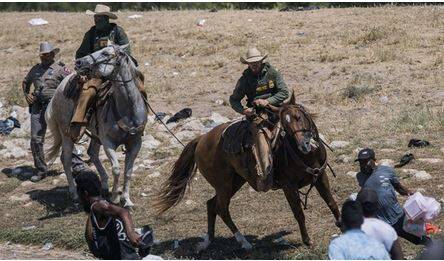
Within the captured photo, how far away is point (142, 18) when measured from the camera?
2422 cm

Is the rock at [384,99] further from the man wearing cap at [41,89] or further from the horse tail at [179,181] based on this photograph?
the horse tail at [179,181]

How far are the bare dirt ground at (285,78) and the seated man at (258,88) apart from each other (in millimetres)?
1414

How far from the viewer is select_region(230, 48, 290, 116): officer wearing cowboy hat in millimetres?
9203

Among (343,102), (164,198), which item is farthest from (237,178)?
(343,102)

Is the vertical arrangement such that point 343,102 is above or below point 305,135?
below

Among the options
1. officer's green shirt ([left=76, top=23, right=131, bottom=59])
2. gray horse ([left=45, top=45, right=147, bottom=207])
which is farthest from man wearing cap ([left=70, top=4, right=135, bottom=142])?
gray horse ([left=45, top=45, right=147, bottom=207])

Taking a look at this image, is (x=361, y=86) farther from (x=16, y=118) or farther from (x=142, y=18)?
(x=142, y=18)

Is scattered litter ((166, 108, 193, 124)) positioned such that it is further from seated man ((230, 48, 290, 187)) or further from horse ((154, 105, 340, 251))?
seated man ((230, 48, 290, 187))

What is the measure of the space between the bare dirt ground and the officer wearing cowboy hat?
1.50 m

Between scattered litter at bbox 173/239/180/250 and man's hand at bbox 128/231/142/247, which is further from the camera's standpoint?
scattered litter at bbox 173/239/180/250

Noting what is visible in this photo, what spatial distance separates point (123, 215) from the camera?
6.50m

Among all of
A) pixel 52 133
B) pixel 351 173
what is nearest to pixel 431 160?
pixel 351 173

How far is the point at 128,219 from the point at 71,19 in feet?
63.6

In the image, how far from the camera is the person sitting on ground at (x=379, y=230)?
6324mm
